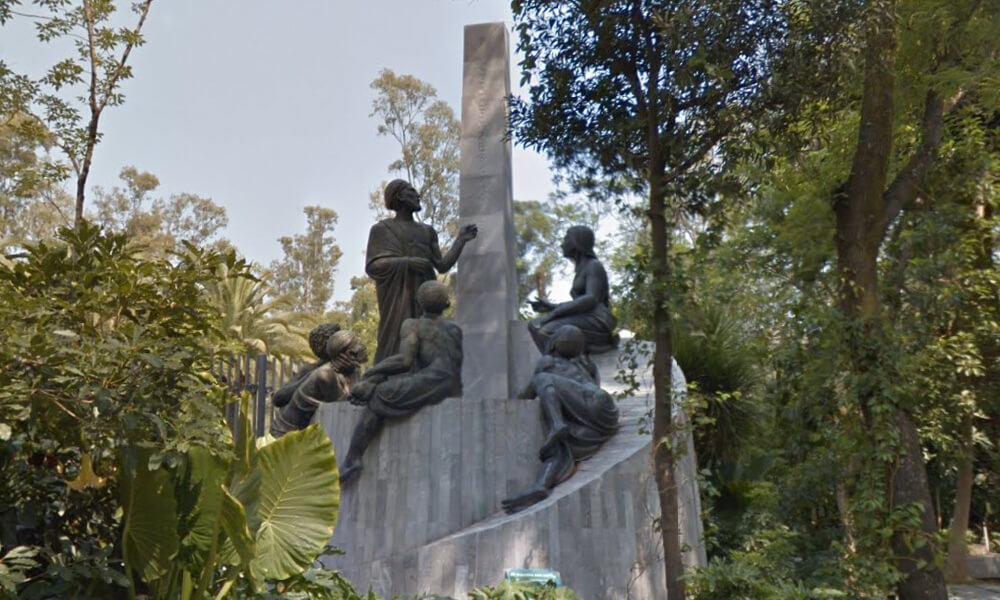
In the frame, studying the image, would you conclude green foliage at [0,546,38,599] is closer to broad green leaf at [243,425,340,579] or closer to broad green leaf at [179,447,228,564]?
broad green leaf at [179,447,228,564]

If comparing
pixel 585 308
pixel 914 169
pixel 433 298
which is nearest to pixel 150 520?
pixel 433 298

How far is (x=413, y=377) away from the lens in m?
8.25

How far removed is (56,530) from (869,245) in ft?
23.7

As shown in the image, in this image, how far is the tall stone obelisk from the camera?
400 inches

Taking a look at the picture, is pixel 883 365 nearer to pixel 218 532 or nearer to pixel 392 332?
pixel 392 332

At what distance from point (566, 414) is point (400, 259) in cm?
271

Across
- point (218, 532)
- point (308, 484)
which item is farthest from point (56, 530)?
point (308, 484)

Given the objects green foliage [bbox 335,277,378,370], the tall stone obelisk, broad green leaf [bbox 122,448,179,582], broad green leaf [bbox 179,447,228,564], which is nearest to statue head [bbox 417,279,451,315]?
the tall stone obelisk

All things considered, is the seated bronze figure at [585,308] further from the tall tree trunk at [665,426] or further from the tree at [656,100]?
the tall tree trunk at [665,426]

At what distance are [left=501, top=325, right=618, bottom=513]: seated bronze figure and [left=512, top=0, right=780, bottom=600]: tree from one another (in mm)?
1004

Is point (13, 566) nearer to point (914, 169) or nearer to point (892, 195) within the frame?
point (892, 195)

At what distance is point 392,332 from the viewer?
9.60 meters

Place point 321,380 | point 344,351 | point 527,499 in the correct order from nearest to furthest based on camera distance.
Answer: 1. point 527,499
2. point 321,380
3. point 344,351

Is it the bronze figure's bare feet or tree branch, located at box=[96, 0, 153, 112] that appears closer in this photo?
the bronze figure's bare feet
